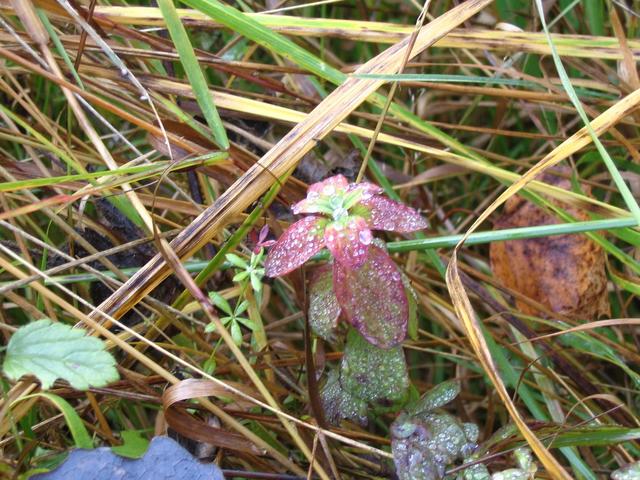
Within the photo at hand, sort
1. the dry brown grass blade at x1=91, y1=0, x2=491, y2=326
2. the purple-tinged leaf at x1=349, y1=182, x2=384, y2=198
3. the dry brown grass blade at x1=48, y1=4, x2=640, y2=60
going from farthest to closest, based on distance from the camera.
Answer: the dry brown grass blade at x1=48, y1=4, x2=640, y2=60
the dry brown grass blade at x1=91, y1=0, x2=491, y2=326
the purple-tinged leaf at x1=349, y1=182, x2=384, y2=198

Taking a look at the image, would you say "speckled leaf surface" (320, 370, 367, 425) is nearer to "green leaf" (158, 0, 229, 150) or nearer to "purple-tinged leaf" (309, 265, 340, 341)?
"purple-tinged leaf" (309, 265, 340, 341)

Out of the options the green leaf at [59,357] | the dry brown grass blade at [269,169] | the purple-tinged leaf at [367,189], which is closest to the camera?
the green leaf at [59,357]

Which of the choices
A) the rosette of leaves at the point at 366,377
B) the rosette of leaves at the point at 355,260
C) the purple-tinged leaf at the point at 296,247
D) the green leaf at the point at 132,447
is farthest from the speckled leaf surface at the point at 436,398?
the green leaf at the point at 132,447

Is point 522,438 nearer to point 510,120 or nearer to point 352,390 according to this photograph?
point 352,390

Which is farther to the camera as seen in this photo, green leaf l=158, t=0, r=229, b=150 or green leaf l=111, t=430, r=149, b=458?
green leaf l=158, t=0, r=229, b=150

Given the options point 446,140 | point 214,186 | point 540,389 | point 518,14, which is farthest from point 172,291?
point 518,14

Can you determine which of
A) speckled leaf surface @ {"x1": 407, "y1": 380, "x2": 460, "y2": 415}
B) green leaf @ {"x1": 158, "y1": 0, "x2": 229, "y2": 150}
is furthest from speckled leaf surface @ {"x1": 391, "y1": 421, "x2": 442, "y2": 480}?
green leaf @ {"x1": 158, "y1": 0, "x2": 229, "y2": 150}

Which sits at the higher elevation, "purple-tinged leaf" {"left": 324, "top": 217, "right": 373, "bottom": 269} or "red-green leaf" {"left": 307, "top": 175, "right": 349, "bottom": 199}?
"red-green leaf" {"left": 307, "top": 175, "right": 349, "bottom": 199}

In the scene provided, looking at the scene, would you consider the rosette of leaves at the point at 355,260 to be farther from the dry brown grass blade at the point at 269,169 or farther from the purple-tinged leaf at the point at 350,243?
the dry brown grass blade at the point at 269,169
